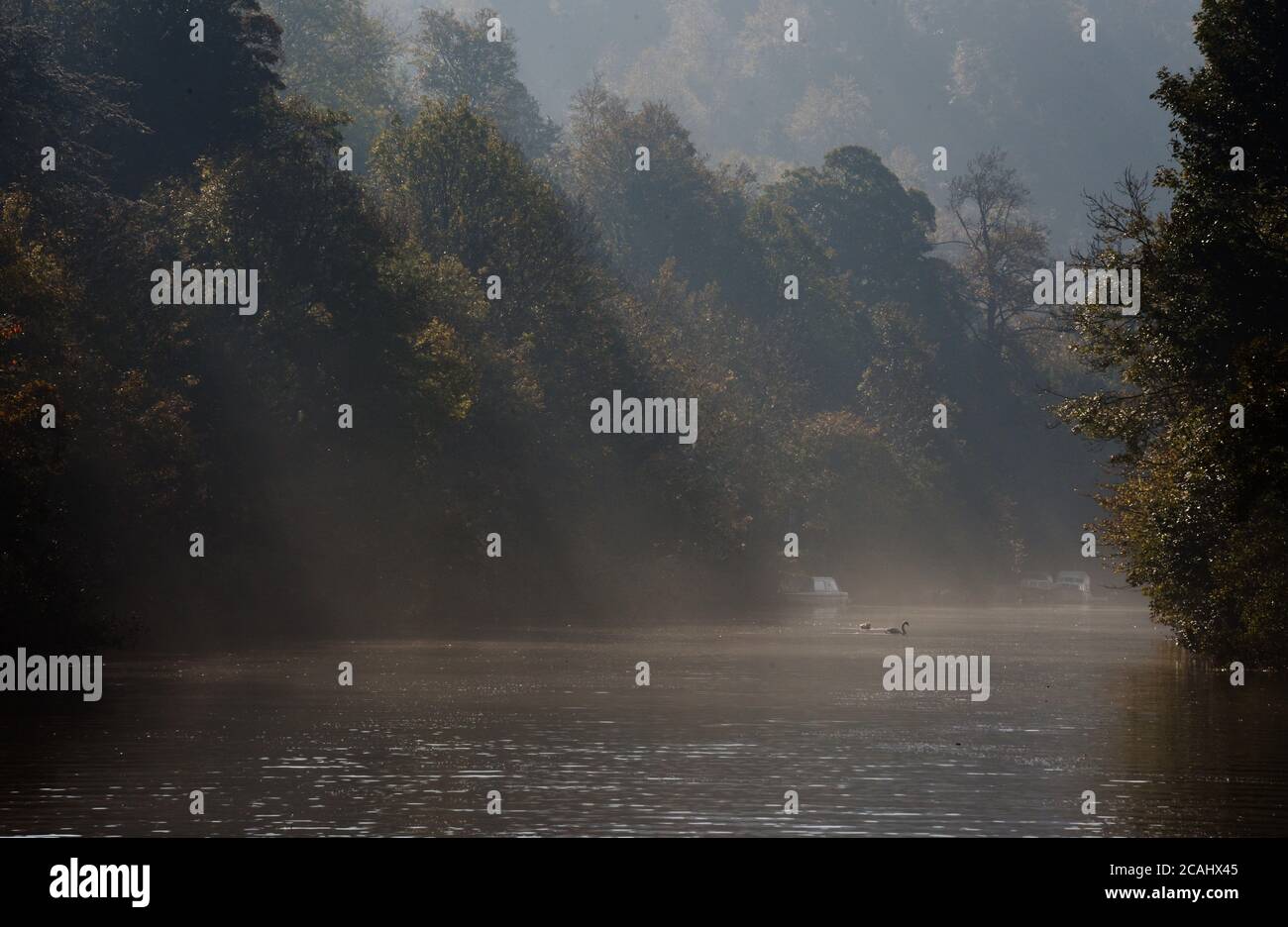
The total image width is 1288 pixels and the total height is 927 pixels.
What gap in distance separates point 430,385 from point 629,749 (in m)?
47.2

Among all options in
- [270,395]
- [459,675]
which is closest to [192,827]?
[459,675]

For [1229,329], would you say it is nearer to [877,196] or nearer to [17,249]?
[17,249]

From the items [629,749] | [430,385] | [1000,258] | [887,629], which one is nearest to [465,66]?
[1000,258]

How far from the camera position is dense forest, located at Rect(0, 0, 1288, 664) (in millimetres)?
49875

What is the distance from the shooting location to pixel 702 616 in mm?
92688

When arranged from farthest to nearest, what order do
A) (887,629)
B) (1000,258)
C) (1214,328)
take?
(1000,258) → (887,629) → (1214,328)

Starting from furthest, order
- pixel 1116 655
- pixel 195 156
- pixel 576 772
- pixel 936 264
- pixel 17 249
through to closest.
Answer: pixel 936 264 → pixel 195 156 → pixel 1116 655 → pixel 17 249 → pixel 576 772

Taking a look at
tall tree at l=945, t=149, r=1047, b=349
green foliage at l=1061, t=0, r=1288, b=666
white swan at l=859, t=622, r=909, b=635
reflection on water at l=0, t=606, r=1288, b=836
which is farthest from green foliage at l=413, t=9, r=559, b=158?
reflection on water at l=0, t=606, r=1288, b=836

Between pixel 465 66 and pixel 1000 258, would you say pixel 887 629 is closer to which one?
pixel 1000 258

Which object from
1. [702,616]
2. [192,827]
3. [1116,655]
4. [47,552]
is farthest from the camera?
[702,616]

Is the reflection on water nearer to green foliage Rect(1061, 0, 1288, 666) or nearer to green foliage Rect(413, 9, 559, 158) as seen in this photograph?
green foliage Rect(1061, 0, 1288, 666)

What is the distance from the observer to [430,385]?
78000 mm

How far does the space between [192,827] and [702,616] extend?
7025 centimetres

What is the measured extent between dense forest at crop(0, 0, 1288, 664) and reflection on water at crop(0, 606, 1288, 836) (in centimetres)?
576
